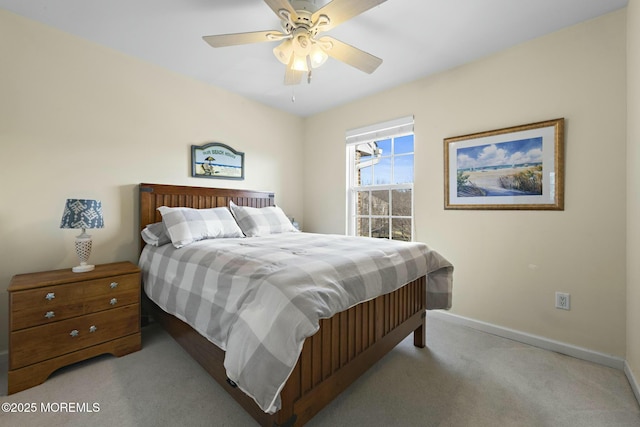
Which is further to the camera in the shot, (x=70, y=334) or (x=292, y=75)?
(x=292, y=75)

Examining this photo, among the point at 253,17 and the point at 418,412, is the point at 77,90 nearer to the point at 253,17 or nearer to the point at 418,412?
the point at 253,17

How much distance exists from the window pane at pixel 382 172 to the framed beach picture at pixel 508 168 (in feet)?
2.38

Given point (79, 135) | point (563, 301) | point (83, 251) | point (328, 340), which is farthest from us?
point (79, 135)

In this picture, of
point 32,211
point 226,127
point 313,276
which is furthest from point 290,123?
point 313,276

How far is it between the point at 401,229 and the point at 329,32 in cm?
212

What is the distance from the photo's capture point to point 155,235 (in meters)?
2.42

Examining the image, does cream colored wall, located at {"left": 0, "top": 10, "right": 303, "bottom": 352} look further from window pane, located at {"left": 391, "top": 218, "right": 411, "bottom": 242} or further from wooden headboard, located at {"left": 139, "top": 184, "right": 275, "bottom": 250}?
window pane, located at {"left": 391, "top": 218, "right": 411, "bottom": 242}

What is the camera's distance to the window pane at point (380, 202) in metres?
3.32

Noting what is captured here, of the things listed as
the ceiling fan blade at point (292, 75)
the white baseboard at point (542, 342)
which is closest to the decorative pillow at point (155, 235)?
the ceiling fan blade at point (292, 75)

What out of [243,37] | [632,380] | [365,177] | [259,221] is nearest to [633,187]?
[632,380]

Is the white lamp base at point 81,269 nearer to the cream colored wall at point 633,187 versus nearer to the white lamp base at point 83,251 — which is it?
the white lamp base at point 83,251

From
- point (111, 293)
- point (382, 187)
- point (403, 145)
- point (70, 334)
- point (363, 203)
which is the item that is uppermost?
point (403, 145)

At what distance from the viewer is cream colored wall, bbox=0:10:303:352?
6.48 ft

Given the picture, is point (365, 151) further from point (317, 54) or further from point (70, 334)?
point (70, 334)
